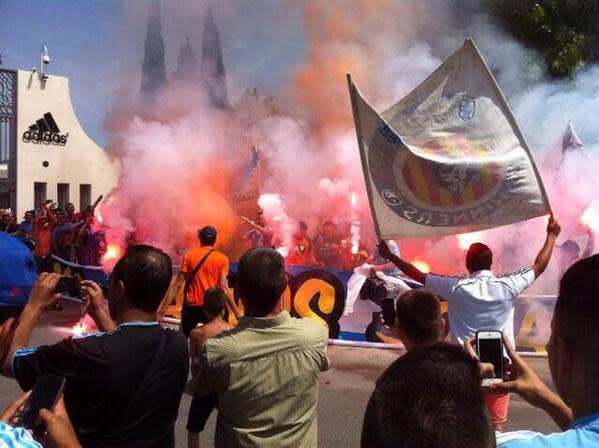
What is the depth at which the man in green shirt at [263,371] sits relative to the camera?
8.36 feet

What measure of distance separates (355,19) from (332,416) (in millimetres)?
10967

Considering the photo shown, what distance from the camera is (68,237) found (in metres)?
13.0

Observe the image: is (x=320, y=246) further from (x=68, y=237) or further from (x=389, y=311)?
(x=389, y=311)

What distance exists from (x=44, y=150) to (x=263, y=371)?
28495 mm

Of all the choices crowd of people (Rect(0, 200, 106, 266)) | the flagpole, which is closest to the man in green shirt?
the flagpole

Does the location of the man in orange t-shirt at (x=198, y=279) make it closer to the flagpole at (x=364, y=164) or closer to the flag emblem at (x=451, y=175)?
the flagpole at (x=364, y=164)

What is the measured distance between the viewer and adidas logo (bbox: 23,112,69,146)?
28359 mm

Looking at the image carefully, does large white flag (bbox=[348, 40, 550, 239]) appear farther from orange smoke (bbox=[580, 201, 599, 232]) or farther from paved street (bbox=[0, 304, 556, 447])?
orange smoke (bbox=[580, 201, 599, 232])

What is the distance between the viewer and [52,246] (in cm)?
1330

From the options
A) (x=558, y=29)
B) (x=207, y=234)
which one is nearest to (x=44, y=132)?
(x=558, y=29)

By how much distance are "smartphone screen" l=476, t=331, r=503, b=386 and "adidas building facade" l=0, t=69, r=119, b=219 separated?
85.9 ft

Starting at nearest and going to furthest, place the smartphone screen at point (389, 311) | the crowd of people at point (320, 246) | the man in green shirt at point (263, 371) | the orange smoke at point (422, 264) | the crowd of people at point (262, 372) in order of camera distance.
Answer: the crowd of people at point (262, 372), the man in green shirt at point (263, 371), the smartphone screen at point (389, 311), the crowd of people at point (320, 246), the orange smoke at point (422, 264)

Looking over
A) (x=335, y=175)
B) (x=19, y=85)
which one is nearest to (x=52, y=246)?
(x=335, y=175)

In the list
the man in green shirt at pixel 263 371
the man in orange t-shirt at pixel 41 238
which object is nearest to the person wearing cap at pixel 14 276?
the man in green shirt at pixel 263 371
